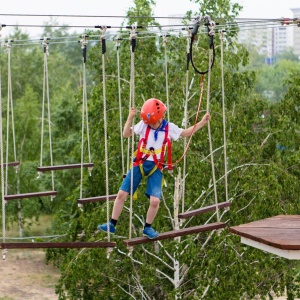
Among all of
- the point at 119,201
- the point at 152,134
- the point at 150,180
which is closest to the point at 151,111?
the point at 152,134

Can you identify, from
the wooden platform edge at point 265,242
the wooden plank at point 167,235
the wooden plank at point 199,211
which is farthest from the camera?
the wooden plank at point 199,211

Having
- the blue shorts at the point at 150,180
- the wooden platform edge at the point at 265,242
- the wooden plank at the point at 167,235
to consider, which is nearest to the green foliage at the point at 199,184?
the wooden plank at the point at 167,235

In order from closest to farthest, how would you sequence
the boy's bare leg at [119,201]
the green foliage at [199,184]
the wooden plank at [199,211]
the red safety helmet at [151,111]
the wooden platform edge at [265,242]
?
the wooden platform edge at [265,242] → the red safety helmet at [151,111] → the boy's bare leg at [119,201] → the wooden plank at [199,211] → the green foliage at [199,184]

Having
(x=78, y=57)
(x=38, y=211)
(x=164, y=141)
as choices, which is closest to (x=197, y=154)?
(x=164, y=141)

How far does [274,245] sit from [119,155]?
7642 mm

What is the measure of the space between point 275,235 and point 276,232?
0.17 m

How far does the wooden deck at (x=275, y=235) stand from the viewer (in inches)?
263

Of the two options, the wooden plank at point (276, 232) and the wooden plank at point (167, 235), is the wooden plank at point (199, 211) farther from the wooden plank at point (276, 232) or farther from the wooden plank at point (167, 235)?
the wooden plank at point (276, 232)

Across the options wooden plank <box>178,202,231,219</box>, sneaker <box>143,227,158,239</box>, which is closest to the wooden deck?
wooden plank <box>178,202,231,219</box>

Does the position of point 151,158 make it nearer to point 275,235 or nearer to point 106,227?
point 106,227

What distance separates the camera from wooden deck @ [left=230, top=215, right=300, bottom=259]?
6.68 m

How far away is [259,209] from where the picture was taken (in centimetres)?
1266

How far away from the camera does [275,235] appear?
23.2 ft

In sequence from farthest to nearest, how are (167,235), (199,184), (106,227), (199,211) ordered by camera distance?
(199,184) < (199,211) < (106,227) < (167,235)
